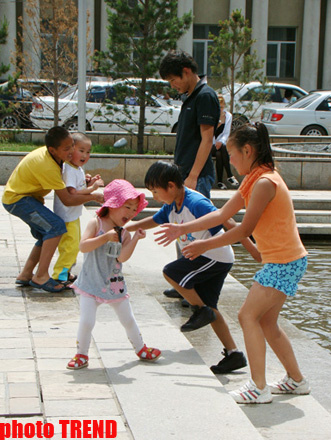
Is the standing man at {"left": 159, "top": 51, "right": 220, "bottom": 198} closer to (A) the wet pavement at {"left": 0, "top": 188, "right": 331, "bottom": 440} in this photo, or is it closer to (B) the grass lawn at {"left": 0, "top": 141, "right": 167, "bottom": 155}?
(A) the wet pavement at {"left": 0, "top": 188, "right": 331, "bottom": 440}

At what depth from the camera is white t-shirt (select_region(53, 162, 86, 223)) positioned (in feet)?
21.0

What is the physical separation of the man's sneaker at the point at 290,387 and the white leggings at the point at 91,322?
86cm

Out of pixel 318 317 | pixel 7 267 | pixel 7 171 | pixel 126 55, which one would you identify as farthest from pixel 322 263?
pixel 126 55

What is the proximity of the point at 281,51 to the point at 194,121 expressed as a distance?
31039mm

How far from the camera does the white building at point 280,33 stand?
113 feet

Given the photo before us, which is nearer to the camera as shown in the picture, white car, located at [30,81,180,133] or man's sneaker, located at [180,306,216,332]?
man's sneaker, located at [180,306,216,332]

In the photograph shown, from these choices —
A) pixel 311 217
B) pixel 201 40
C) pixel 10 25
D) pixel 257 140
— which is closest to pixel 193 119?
pixel 257 140

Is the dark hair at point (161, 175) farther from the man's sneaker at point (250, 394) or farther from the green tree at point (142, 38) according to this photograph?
the green tree at point (142, 38)

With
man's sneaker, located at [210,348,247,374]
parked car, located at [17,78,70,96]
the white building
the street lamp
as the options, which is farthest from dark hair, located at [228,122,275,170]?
the white building

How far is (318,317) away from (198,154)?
1.79 m

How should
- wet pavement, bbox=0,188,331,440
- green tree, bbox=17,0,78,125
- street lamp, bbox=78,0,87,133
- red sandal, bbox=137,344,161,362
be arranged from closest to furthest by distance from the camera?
wet pavement, bbox=0,188,331,440, red sandal, bbox=137,344,161,362, street lamp, bbox=78,0,87,133, green tree, bbox=17,0,78,125

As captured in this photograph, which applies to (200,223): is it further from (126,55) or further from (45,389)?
(126,55)

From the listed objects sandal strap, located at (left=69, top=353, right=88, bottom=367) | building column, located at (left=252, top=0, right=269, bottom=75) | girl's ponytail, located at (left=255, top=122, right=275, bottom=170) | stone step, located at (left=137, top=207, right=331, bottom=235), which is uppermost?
building column, located at (left=252, top=0, right=269, bottom=75)

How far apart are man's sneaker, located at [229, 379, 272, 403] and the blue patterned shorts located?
574 millimetres
